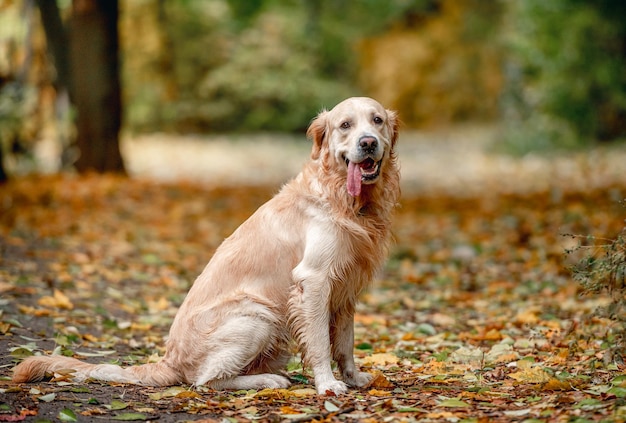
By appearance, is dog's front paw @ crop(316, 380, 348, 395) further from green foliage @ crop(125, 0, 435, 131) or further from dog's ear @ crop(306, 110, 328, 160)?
green foliage @ crop(125, 0, 435, 131)

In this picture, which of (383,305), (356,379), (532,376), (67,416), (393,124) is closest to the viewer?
(67,416)

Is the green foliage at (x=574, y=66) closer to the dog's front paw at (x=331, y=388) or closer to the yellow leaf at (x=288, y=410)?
the dog's front paw at (x=331, y=388)

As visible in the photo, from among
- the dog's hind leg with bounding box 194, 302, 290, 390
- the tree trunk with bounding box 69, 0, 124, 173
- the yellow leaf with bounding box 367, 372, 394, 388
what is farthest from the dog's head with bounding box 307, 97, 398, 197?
the tree trunk with bounding box 69, 0, 124, 173

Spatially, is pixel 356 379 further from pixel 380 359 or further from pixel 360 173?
pixel 360 173

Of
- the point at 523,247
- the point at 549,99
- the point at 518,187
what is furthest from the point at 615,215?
the point at 549,99

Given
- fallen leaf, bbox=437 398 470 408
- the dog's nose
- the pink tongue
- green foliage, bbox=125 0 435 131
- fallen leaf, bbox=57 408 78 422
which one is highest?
green foliage, bbox=125 0 435 131

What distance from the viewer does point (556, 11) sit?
16562mm

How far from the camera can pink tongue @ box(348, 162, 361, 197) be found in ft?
15.2

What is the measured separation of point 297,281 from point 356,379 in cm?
76

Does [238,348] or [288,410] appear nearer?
[288,410]

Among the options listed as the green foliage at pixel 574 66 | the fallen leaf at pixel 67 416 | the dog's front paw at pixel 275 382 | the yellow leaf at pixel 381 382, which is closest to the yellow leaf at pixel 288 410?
the dog's front paw at pixel 275 382

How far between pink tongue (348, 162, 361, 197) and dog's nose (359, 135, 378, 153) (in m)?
0.13

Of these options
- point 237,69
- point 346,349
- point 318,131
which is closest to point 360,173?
point 318,131

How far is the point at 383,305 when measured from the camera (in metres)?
7.44
